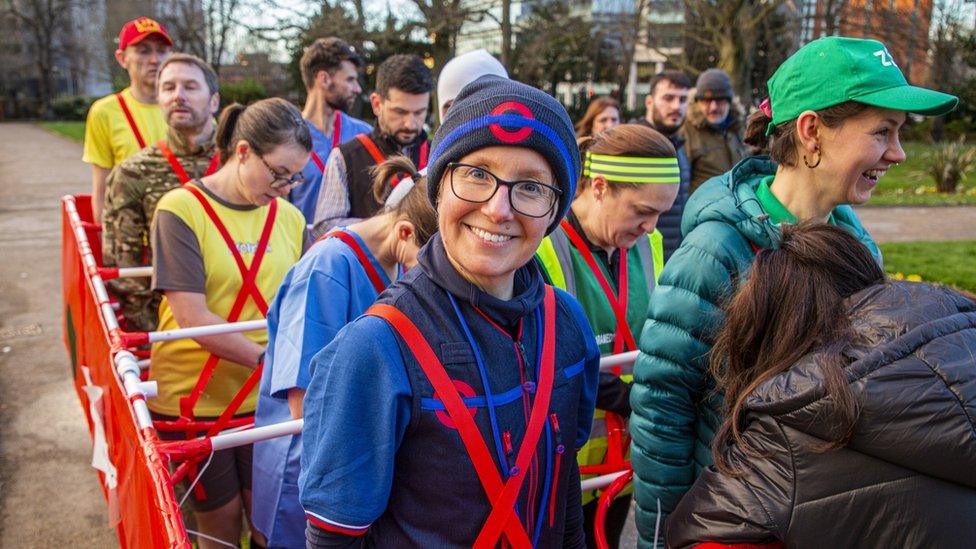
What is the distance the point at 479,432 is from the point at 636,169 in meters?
1.41

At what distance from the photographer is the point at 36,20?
5359cm

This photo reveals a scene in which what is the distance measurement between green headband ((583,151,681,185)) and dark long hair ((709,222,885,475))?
83cm

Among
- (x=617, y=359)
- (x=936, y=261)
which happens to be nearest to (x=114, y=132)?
(x=617, y=359)

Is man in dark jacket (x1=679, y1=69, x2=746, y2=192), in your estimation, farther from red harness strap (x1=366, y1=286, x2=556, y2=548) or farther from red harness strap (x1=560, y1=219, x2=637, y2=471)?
red harness strap (x1=366, y1=286, x2=556, y2=548)

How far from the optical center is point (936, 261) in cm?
898

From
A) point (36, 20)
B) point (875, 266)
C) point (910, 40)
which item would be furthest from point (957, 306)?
point (36, 20)

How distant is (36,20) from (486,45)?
4137 cm

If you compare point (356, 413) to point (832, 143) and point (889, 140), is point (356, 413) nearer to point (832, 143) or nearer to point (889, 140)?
point (832, 143)

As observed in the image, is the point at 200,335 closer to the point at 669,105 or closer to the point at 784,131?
the point at 784,131

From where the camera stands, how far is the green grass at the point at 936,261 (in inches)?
315

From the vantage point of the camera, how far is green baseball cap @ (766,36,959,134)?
6.68 feet

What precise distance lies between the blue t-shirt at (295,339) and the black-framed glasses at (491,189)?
0.86 m

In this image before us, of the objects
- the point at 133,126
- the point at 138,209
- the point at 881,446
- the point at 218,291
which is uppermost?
the point at 133,126

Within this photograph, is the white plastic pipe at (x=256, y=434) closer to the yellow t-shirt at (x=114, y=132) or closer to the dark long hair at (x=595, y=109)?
the yellow t-shirt at (x=114, y=132)
